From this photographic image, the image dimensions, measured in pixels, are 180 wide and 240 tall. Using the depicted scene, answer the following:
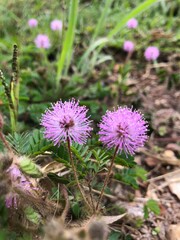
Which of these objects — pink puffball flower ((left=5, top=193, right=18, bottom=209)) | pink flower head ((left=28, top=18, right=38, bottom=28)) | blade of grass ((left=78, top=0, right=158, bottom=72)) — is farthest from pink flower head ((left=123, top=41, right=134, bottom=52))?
pink puffball flower ((left=5, top=193, right=18, bottom=209))

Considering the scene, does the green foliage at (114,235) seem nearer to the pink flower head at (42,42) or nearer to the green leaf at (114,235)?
the green leaf at (114,235)

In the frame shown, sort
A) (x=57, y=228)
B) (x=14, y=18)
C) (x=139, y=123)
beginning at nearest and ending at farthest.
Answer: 1. (x=57, y=228)
2. (x=139, y=123)
3. (x=14, y=18)

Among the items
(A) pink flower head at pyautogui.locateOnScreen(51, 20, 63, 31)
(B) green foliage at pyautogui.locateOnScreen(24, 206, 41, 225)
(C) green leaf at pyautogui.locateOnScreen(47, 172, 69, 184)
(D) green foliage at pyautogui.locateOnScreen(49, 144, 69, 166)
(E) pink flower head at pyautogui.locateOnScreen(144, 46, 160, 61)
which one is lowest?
(B) green foliage at pyautogui.locateOnScreen(24, 206, 41, 225)

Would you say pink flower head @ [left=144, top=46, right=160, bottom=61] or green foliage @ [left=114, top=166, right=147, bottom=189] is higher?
pink flower head @ [left=144, top=46, right=160, bottom=61]

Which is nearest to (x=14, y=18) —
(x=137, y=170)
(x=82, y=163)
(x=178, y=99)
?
(x=178, y=99)

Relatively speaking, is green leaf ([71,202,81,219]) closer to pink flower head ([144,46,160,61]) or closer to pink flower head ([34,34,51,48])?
pink flower head ([34,34,51,48])

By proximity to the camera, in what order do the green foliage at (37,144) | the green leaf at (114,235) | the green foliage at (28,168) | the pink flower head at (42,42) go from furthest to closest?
the pink flower head at (42,42) < the green leaf at (114,235) < the green foliage at (37,144) < the green foliage at (28,168)

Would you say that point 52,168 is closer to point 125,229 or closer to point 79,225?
point 79,225

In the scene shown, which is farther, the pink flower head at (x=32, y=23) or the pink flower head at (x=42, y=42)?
the pink flower head at (x=32, y=23)

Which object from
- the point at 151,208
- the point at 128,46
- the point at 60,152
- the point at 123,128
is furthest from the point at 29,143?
the point at 128,46

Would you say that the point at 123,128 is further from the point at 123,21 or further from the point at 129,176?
the point at 123,21

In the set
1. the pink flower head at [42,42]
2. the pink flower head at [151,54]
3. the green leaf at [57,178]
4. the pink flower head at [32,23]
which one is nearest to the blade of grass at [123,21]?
the pink flower head at [42,42]
